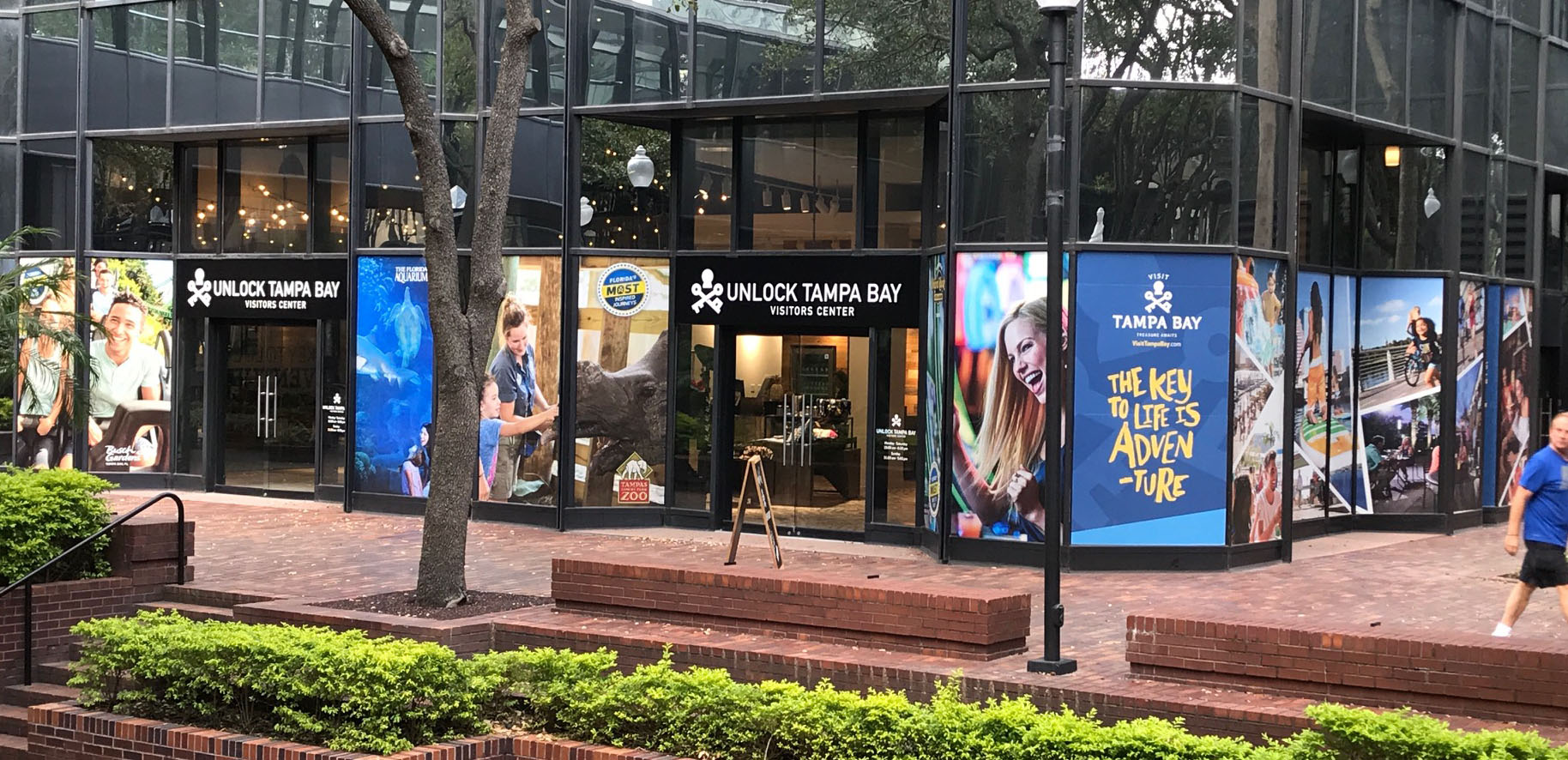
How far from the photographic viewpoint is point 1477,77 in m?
20.6

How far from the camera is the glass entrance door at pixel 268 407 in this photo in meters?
21.8

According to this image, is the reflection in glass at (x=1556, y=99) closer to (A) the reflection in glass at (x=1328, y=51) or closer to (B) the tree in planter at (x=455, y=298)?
(A) the reflection in glass at (x=1328, y=51)

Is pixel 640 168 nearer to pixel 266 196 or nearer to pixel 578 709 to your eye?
pixel 266 196

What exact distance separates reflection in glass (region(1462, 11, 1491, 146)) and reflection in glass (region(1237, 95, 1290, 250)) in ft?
17.2

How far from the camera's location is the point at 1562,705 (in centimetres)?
820

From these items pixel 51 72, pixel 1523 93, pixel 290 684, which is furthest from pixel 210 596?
pixel 1523 93

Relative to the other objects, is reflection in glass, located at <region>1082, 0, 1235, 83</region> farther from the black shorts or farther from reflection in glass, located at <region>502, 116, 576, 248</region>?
reflection in glass, located at <region>502, 116, 576, 248</region>

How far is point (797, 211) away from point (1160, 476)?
5.49m

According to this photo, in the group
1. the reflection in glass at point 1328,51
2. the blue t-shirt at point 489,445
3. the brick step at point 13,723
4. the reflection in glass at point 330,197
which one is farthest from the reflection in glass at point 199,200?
the reflection in glass at point 1328,51

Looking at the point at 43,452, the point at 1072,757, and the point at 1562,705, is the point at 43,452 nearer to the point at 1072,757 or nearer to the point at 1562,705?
the point at 1072,757

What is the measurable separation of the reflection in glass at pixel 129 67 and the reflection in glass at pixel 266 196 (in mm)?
1263

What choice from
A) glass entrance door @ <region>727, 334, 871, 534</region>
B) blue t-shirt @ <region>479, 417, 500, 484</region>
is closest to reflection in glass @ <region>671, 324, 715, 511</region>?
glass entrance door @ <region>727, 334, 871, 534</region>

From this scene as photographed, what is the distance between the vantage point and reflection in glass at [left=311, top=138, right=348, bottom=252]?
2117 cm

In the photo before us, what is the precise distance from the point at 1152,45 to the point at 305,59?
37.6 feet
